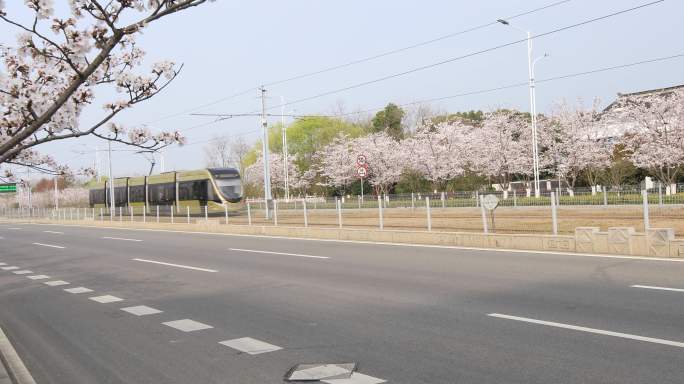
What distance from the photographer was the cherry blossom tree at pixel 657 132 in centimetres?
3341

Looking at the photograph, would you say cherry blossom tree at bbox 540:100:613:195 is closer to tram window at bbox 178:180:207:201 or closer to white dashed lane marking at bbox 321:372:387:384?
tram window at bbox 178:180:207:201

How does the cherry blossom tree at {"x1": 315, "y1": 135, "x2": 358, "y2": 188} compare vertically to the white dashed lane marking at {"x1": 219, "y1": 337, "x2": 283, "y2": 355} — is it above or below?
above

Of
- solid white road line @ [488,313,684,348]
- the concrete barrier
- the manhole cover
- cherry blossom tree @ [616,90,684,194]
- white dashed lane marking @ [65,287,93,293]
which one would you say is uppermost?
cherry blossom tree @ [616,90,684,194]

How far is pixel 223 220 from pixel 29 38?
26.9 m

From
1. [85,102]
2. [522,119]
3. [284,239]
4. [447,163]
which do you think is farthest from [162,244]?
[522,119]

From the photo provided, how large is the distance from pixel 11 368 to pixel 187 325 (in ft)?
7.47

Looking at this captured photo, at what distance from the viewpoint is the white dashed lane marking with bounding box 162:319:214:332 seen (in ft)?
25.2

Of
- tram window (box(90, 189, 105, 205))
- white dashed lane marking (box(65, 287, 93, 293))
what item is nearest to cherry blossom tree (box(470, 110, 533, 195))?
tram window (box(90, 189, 105, 205))

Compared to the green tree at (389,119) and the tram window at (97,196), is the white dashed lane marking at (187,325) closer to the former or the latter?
the tram window at (97,196)

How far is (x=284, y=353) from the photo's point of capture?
20.5 feet

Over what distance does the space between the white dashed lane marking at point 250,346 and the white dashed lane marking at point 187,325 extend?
3.09 ft

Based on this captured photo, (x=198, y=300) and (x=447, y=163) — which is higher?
(x=447, y=163)

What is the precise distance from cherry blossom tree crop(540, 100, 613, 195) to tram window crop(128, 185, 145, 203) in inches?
1247

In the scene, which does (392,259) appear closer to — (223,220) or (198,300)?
(198,300)
